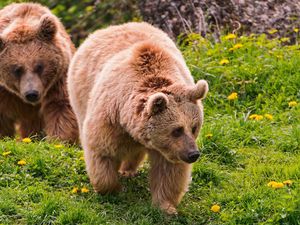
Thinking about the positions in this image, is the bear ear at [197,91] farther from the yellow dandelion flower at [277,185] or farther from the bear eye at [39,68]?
the bear eye at [39,68]

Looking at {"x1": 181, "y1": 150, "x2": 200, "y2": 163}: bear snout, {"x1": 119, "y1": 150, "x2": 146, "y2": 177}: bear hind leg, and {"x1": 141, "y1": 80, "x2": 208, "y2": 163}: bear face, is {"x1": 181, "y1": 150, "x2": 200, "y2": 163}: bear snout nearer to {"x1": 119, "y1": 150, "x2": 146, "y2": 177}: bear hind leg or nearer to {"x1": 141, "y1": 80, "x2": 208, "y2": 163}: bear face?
{"x1": 141, "y1": 80, "x2": 208, "y2": 163}: bear face

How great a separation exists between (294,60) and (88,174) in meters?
3.47

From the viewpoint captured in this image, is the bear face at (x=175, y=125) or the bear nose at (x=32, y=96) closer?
the bear face at (x=175, y=125)

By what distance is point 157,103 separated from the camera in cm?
650

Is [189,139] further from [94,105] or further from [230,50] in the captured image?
[230,50]

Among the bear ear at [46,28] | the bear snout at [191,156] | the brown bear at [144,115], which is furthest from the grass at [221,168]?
the bear ear at [46,28]

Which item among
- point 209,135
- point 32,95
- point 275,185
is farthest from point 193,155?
point 32,95

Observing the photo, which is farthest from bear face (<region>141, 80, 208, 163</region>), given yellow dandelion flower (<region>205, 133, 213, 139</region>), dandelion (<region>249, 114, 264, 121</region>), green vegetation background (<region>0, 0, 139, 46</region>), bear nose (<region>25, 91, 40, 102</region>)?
green vegetation background (<region>0, 0, 139, 46</region>)

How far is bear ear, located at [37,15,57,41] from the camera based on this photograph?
9000 mm

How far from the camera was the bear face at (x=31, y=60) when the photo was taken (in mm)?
8820

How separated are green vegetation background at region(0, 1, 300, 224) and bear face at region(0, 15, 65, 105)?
0.97 meters

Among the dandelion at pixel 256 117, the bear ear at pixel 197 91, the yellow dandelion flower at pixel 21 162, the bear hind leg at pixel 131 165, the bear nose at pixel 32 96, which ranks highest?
the bear ear at pixel 197 91

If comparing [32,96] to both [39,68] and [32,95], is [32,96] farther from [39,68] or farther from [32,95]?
[39,68]

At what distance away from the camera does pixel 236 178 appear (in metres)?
7.63
